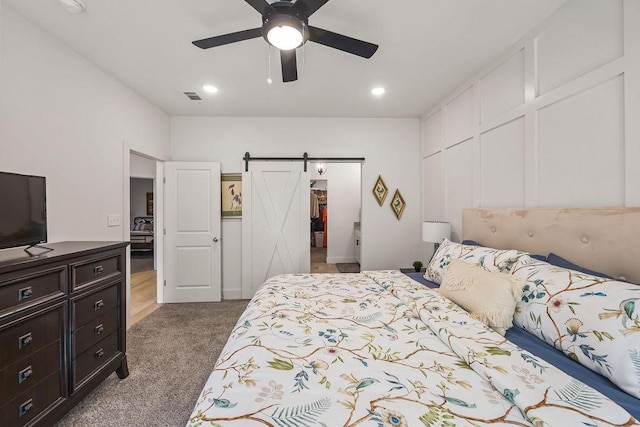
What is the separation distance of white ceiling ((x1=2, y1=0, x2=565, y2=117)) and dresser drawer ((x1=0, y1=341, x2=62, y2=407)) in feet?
7.10

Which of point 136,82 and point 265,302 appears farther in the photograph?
point 136,82

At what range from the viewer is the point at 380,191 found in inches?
A: 154

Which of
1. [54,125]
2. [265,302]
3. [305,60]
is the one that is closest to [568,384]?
[265,302]

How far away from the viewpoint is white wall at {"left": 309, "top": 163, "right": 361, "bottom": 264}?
6199 mm

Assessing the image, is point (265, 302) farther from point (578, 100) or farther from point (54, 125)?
point (578, 100)

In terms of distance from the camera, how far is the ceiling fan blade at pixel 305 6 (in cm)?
138

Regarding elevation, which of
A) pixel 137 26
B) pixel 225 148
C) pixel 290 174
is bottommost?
pixel 290 174

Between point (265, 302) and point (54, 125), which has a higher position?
point (54, 125)

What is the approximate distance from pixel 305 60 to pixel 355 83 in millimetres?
682

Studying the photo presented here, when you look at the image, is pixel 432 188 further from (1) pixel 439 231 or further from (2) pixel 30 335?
(2) pixel 30 335

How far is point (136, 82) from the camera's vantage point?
277cm

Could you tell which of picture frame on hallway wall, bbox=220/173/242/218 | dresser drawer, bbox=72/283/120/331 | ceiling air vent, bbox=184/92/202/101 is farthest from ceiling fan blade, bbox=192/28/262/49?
picture frame on hallway wall, bbox=220/173/242/218

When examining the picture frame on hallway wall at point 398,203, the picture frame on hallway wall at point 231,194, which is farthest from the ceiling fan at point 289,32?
the picture frame on hallway wall at point 398,203

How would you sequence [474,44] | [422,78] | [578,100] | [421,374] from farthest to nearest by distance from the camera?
[422,78] < [474,44] < [578,100] < [421,374]
